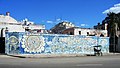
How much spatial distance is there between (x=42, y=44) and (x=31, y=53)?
2.17 meters

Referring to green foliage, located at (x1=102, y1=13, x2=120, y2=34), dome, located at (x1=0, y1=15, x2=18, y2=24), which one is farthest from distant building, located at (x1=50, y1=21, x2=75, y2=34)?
→ dome, located at (x1=0, y1=15, x2=18, y2=24)

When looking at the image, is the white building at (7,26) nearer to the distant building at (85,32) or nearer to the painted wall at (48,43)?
the painted wall at (48,43)

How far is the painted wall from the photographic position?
4050 centimetres

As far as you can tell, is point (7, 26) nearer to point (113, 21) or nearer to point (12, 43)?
point (12, 43)

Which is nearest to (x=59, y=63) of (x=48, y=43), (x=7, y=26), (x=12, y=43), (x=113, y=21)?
(x=12, y=43)

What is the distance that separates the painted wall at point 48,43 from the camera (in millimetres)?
40500

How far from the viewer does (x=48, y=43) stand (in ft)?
141

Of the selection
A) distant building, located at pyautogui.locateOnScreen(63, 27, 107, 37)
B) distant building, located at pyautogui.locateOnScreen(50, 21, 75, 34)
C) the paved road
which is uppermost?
distant building, located at pyautogui.locateOnScreen(50, 21, 75, 34)

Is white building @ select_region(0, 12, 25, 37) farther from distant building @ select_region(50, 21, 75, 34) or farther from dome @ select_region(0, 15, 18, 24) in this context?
distant building @ select_region(50, 21, 75, 34)

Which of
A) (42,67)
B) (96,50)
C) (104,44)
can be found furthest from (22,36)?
(42,67)

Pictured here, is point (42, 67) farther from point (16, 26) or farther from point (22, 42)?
point (16, 26)

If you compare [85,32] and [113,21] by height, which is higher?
[113,21]

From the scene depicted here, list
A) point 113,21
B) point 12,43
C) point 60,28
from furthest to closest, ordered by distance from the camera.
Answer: point 60,28
point 113,21
point 12,43

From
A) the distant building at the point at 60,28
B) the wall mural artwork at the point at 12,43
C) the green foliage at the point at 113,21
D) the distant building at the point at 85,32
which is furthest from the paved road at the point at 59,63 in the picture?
the distant building at the point at 60,28
